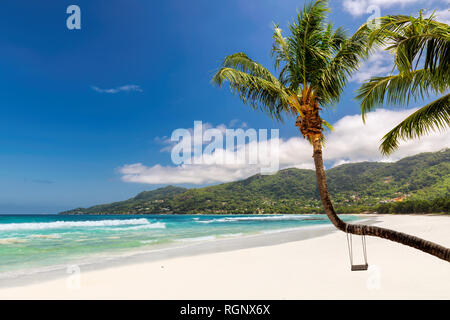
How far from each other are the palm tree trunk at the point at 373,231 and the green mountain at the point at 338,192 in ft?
129

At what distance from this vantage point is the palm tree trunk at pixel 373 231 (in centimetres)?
261

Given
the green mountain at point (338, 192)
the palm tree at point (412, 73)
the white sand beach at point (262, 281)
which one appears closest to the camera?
the palm tree at point (412, 73)

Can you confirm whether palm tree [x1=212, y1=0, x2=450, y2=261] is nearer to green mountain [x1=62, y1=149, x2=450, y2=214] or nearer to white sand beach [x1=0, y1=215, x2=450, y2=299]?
white sand beach [x1=0, y1=215, x2=450, y2=299]

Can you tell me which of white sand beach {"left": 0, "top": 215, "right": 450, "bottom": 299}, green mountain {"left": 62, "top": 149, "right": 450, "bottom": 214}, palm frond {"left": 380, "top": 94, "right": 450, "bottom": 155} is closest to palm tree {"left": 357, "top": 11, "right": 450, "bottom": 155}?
palm frond {"left": 380, "top": 94, "right": 450, "bottom": 155}

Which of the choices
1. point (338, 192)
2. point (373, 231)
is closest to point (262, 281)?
point (373, 231)

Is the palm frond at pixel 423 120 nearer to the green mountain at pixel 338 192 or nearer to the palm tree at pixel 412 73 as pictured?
the palm tree at pixel 412 73

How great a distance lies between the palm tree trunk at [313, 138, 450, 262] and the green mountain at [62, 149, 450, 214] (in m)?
39.4

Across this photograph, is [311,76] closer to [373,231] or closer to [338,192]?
[373,231]

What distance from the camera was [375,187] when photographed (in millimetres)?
64000

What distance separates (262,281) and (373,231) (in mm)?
3104

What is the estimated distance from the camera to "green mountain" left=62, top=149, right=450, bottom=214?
5237 cm

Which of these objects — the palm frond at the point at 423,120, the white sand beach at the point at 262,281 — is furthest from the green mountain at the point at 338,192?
the palm frond at the point at 423,120
